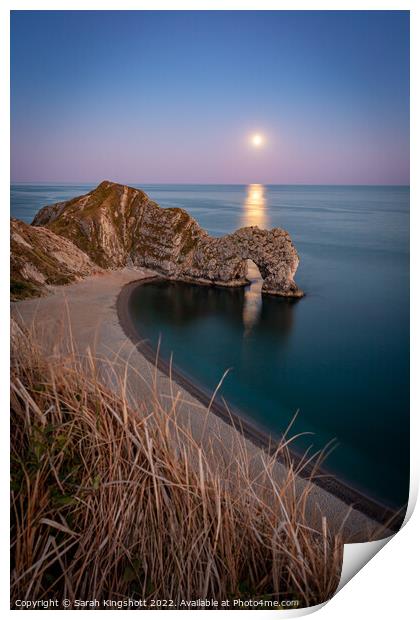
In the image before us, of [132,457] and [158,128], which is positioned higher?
[158,128]

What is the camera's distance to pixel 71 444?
2.45m

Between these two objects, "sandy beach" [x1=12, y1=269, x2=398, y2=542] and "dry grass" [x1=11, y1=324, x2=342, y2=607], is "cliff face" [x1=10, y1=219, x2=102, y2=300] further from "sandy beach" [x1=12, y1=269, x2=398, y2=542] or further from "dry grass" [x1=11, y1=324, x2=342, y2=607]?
"dry grass" [x1=11, y1=324, x2=342, y2=607]

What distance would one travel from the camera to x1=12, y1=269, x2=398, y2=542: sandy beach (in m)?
2.69

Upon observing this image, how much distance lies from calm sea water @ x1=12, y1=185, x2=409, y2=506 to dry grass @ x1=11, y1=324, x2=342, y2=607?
589 mm

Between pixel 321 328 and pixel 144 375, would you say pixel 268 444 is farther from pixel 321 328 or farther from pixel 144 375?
pixel 321 328

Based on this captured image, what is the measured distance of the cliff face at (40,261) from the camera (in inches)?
112

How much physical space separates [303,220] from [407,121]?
0.81 m

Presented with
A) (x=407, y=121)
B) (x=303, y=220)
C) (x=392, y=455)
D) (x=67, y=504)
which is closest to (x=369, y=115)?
(x=407, y=121)

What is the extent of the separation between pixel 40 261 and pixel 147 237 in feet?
2.61

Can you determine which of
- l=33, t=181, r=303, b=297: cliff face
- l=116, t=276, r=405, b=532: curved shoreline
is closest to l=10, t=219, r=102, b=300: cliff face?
l=33, t=181, r=303, b=297: cliff face

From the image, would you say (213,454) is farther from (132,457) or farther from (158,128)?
(158,128)

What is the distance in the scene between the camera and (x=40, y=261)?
2.97m

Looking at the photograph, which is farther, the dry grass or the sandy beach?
the sandy beach

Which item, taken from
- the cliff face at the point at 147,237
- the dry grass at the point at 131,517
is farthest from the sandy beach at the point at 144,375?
the cliff face at the point at 147,237
